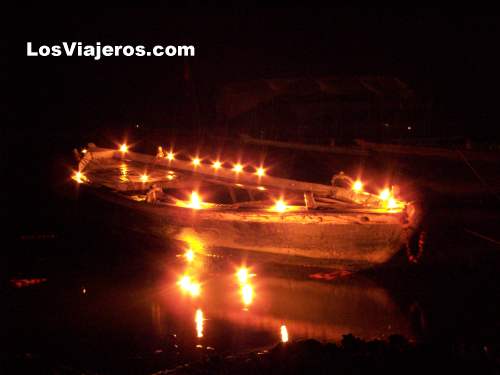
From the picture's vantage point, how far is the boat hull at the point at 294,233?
739cm

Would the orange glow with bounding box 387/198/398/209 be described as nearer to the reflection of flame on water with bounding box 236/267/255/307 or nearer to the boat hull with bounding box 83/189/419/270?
the boat hull with bounding box 83/189/419/270

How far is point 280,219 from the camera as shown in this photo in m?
7.70

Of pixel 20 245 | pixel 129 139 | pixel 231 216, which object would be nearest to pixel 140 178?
pixel 20 245

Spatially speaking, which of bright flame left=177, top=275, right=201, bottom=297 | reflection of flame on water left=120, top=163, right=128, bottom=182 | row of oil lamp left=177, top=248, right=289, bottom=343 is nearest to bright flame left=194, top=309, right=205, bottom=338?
row of oil lamp left=177, top=248, right=289, bottom=343

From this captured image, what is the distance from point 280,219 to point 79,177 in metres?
5.92

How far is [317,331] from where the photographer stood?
6777 millimetres

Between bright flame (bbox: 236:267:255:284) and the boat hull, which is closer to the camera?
the boat hull

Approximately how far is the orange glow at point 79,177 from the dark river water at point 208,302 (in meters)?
1.72

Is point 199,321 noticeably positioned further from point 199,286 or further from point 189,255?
point 189,255

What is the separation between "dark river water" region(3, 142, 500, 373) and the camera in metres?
6.41

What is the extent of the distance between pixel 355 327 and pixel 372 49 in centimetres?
3628

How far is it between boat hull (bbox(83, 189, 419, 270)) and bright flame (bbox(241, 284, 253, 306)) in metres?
0.60

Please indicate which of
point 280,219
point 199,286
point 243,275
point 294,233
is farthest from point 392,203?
point 199,286

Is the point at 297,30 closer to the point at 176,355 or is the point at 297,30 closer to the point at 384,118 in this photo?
the point at 384,118
